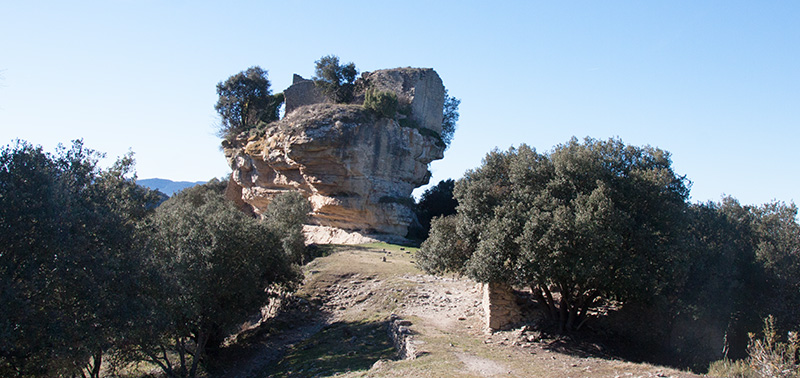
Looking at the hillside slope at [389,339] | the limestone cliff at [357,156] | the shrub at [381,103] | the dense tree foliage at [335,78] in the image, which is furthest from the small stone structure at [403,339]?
the dense tree foliage at [335,78]

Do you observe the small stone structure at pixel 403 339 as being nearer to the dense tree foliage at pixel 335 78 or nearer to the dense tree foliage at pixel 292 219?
the dense tree foliage at pixel 292 219

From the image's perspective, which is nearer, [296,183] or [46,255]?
[46,255]

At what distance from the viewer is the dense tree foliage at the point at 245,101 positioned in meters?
60.6

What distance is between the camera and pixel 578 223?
15.4 metres

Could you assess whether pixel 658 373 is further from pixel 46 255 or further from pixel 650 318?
pixel 46 255

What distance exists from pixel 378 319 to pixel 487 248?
789 centimetres

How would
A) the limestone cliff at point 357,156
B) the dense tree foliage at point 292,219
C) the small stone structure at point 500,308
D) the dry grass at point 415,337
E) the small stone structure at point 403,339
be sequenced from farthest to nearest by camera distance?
the limestone cliff at point 357,156, the dense tree foliage at point 292,219, the small stone structure at point 500,308, the small stone structure at point 403,339, the dry grass at point 415,337

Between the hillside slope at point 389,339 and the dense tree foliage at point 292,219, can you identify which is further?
the dense tree foliage at point 292,219

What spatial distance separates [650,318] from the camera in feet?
60.1

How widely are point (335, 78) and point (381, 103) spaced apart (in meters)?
9.38

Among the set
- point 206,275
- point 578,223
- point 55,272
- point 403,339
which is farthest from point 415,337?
point 55,272

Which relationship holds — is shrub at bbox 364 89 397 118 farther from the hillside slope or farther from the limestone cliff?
the hillside slope

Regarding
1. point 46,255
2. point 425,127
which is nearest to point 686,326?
point 46,255

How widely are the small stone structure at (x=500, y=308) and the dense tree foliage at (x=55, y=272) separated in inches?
456
